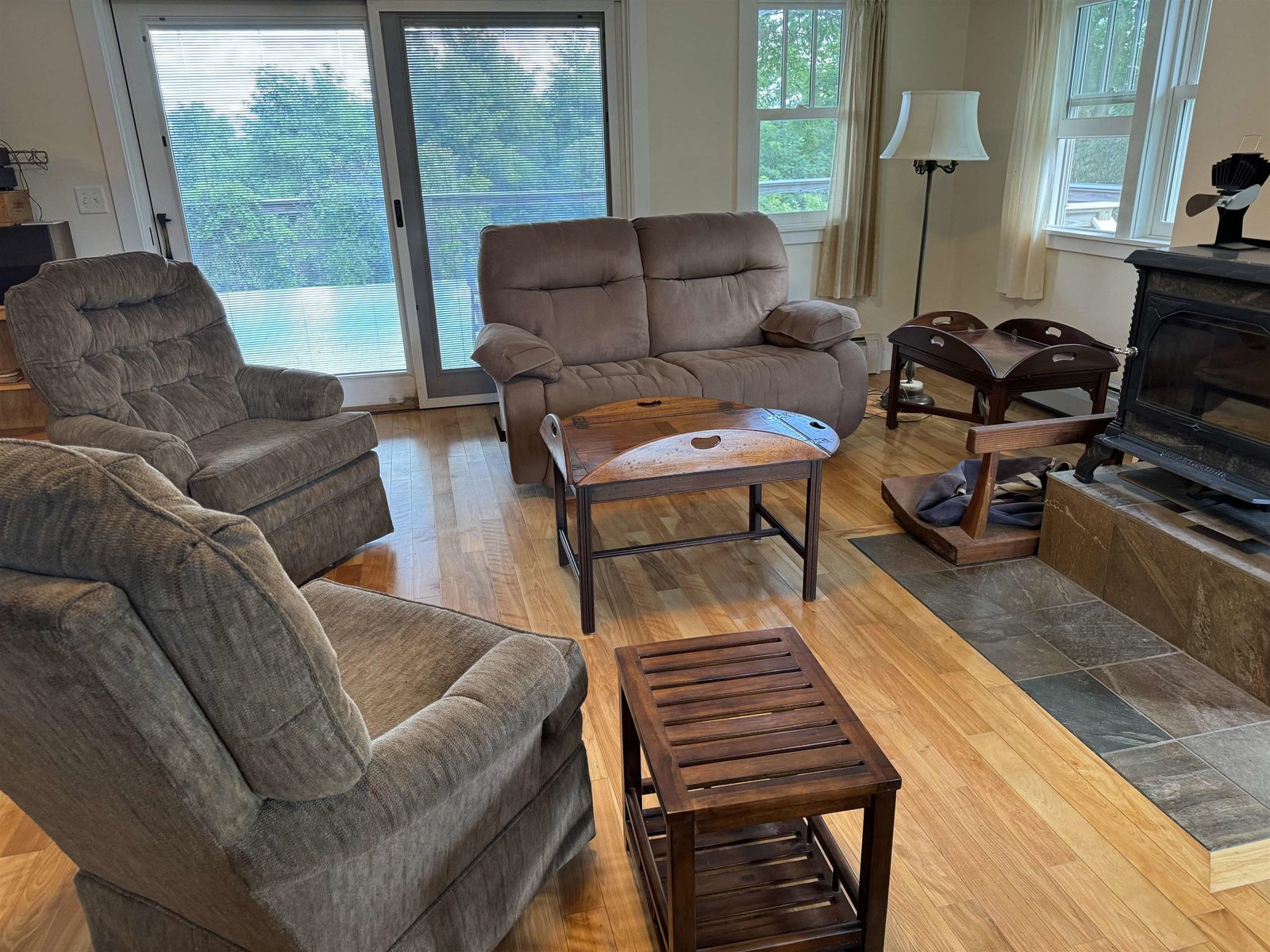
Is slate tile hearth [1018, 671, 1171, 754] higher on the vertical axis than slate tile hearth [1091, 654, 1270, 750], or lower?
lower

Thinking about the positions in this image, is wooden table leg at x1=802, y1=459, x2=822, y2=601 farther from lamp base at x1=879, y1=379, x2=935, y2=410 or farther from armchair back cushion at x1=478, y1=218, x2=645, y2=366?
lamp base at x1=879, y1=379, x2=935, y2=410

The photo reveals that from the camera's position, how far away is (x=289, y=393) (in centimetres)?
311

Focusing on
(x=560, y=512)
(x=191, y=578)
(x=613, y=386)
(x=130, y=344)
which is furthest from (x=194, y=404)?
(x=191, y=578)

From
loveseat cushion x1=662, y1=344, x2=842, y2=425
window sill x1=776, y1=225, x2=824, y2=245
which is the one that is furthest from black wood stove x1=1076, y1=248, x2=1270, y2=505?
window sill x1=776, y1=225, x2=824, y2=245

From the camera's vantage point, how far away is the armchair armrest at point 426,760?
1.07 metres

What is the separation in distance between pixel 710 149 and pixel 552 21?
1050 millimetres

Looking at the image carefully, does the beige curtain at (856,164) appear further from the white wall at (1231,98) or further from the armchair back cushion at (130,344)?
the armchair back cushion at (130,344)

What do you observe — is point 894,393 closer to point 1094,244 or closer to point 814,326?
point 814,326

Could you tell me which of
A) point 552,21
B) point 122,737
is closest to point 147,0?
point 552,21

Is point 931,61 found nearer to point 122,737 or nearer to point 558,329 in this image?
point 558,329

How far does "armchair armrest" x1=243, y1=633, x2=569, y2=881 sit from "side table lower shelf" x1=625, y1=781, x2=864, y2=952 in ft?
1.08

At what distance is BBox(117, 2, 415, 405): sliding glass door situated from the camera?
4.17 meters

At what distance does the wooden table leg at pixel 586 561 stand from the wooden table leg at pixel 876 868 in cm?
123

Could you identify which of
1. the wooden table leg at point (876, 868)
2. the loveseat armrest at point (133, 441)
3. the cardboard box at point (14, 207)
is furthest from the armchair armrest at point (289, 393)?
the wooden table leg at point (876, 868)
